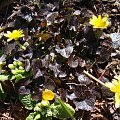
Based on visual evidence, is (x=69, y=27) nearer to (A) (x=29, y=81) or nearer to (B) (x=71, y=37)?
(B) (x=71, y=37)

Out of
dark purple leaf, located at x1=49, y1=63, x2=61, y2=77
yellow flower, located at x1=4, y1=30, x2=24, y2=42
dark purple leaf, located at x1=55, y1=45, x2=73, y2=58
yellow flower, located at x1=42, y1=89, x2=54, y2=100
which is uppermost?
yellow flower, located at x1=4, y1=30, x2=24, y2=42

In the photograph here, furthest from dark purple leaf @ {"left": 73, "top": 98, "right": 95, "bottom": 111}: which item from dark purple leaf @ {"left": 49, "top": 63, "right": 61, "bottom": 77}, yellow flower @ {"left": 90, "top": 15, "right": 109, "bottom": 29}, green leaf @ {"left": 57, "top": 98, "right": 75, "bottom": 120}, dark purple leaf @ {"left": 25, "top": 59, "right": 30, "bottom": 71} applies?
yellow flower @ {"left": 90, "top": 15, "right": 109, "bottom": 29}

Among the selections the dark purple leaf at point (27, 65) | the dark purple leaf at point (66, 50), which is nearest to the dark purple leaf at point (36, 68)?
the dark purple leaf at point (27, 65)

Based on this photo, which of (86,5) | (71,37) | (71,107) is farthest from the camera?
(86,5)

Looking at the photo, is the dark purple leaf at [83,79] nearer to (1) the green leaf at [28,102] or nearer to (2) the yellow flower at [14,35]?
(1) the green leaf at [28,102]

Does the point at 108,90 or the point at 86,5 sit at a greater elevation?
the point at 86,5

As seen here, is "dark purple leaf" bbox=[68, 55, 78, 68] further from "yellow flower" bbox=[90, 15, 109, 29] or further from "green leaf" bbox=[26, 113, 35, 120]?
"green leaf" bbox=[26, 113, 35, 120]

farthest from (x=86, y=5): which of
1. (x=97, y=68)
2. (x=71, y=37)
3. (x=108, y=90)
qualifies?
(x=108, y=90)

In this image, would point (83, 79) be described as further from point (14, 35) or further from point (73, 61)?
point (14, 35)
